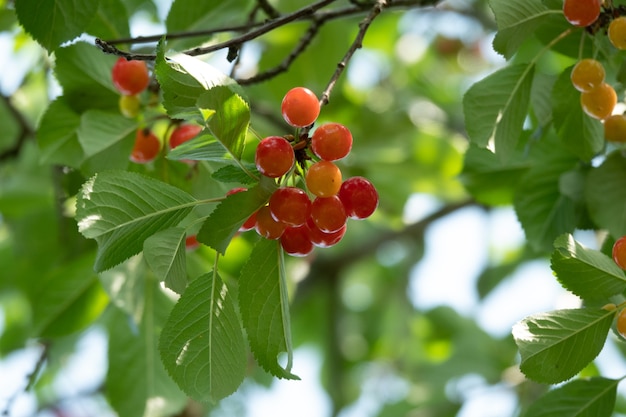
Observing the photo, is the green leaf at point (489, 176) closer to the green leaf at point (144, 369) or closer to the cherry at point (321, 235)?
the cherry at point (321, 235)

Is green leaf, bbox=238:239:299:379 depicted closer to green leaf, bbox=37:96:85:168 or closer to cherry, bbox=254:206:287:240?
cherry, bbox=254:206:287:240

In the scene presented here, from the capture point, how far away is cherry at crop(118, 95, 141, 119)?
195cm

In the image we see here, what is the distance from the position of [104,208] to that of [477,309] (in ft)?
11.3

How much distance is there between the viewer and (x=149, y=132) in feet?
6.51

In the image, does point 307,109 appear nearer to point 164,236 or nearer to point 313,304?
point 164,236

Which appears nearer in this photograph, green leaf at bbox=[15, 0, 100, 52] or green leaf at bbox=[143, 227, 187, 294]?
green leaf at bbox=[143, 227, 187, 294]

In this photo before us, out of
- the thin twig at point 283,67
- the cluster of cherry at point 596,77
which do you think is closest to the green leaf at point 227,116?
the thin twig at point 283,67

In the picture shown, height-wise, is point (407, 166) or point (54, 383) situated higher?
point (407, 166)

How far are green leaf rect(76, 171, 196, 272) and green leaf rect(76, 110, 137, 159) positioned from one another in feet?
1.62

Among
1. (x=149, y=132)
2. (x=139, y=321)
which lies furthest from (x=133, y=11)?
(x=139, y=321)

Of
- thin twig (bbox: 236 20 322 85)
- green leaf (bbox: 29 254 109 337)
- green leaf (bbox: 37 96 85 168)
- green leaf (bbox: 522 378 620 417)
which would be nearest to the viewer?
green leaf (bbox: 522 378 620 417)

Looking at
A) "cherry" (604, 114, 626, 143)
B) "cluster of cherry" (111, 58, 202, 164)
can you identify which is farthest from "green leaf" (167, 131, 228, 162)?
"cherry" (604, 114, 626, 143)

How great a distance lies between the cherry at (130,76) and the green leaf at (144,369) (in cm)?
66

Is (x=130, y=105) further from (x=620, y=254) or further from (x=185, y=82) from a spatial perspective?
(x=620, y=254)
